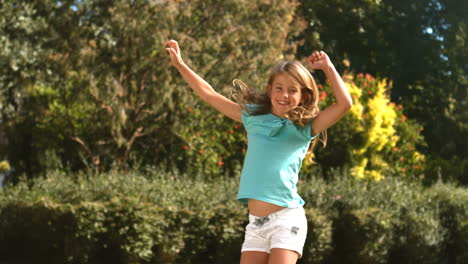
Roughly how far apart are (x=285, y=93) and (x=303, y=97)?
117mm

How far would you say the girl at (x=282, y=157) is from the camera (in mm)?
3086

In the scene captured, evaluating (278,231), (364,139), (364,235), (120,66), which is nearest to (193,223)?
(364,235)

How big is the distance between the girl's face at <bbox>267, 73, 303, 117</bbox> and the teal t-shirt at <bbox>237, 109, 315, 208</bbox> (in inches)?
2.6

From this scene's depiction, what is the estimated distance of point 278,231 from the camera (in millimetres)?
3107

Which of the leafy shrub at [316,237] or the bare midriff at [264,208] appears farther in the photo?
the leafy shrub at [316,237]

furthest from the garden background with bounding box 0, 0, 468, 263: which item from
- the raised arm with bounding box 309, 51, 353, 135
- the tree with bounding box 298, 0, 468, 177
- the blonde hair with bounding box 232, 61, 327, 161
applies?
the raised arm with bounding box 309, 51, 353, 135

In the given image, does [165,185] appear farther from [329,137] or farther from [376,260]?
[329,137]

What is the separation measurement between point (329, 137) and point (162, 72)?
294cm

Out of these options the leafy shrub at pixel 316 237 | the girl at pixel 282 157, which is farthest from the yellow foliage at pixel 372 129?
the girl at pixel 282 157

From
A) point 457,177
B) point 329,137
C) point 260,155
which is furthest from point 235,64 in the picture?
point 260,155

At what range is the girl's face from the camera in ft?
10.7

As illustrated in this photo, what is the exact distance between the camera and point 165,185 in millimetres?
7207

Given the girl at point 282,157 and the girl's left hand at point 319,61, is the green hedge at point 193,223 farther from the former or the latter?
the girl's left hand at point 319,61

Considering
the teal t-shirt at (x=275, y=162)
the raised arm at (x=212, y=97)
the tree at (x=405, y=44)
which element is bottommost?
the teal t-shirt at (x=275, y=162)
